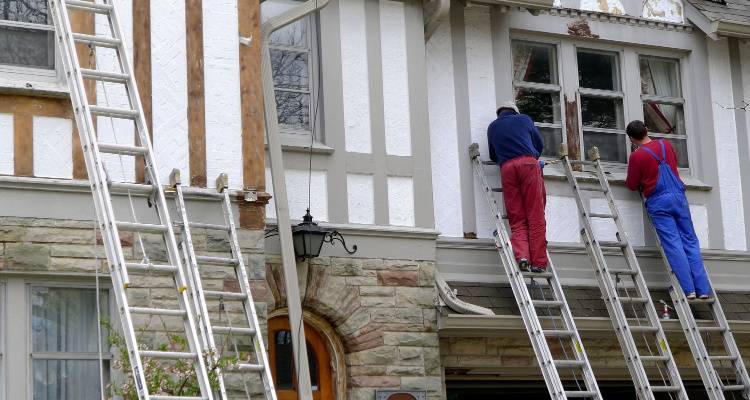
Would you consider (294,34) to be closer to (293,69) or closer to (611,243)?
(293,69)

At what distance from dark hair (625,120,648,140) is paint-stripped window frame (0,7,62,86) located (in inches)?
240

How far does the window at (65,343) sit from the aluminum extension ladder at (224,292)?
0.87 meters

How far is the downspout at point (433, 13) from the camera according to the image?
13.3 meters

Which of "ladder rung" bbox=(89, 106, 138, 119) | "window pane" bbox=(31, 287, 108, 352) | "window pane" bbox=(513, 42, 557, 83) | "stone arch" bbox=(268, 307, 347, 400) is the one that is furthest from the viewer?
"window pane" bbox=(513, 42, 557, 83)

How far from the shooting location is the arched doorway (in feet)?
40.7

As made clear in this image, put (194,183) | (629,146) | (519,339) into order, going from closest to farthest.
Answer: (194,183)
(519,339)
(629,146)

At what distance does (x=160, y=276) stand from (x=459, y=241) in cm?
374

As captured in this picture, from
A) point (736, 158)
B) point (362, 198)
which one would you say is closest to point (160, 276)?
point (362, 198)

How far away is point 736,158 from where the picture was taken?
603 inches

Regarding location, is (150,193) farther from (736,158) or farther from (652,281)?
(736,158)

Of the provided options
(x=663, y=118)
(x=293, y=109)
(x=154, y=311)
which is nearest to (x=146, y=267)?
(x=154, y=311)

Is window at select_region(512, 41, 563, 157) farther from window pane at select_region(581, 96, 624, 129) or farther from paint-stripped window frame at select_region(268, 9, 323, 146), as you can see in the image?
paint-stripped window frame at select_region(268, 9, 323, 146)

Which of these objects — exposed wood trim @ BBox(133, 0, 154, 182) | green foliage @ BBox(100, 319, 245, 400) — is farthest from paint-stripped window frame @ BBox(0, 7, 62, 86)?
green foliage @ BBox(100, 319, 245, 400)

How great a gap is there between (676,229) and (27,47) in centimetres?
666
